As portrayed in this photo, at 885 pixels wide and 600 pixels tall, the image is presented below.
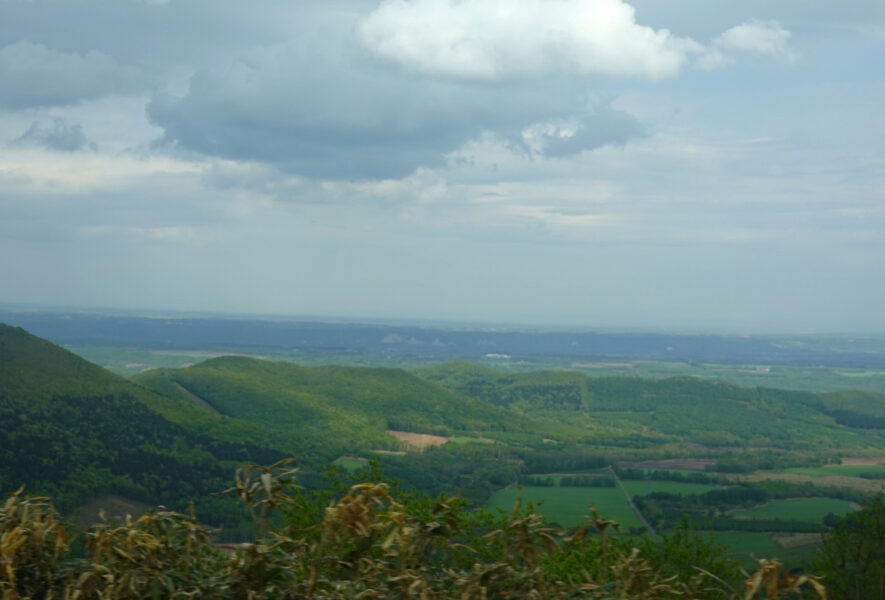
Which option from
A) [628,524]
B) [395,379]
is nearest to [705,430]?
[395,379]

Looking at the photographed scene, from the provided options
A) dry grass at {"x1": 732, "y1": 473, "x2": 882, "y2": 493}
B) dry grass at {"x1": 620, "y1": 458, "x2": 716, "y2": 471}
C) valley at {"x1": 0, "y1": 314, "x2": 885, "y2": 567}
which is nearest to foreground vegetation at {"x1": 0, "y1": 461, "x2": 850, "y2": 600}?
valley at {"x1": 0, "y1": 314, "x2": 885, "y2": 567}

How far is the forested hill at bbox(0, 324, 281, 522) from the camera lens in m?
46.3

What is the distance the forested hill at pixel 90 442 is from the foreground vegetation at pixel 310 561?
3576cm

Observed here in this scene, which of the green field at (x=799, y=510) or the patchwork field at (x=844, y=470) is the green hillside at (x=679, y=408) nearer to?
the patchwork field at (x=844, y=470)

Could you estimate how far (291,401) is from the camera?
103688 millimetres

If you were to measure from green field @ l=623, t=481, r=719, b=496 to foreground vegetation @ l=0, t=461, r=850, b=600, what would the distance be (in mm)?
69910

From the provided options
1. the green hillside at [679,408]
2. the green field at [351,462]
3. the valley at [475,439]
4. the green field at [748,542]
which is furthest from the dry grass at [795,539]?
the green hillside at [679,408]

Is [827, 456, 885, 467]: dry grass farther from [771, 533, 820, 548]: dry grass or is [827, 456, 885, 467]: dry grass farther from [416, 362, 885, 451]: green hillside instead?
[771, 533, 820, 548]: dry grass

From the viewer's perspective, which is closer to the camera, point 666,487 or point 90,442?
point 90,442

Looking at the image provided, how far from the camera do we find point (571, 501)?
64438mm

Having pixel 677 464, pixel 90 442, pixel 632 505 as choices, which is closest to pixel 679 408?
pixel 677 464

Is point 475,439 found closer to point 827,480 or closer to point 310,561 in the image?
point 827,480

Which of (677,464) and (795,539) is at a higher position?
(795,539)

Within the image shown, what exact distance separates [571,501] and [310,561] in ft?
205
